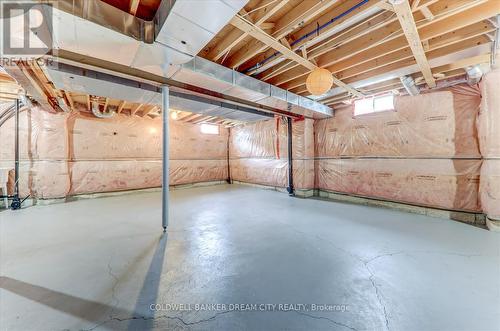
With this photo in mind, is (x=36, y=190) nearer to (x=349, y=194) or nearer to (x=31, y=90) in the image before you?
(x=31, y=90)

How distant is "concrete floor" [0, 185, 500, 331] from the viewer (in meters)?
1.21

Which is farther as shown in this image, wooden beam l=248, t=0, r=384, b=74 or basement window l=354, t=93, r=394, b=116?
basement window l=354, t=93, r=394, b=116

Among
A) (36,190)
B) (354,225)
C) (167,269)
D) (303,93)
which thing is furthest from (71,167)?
(354,225)

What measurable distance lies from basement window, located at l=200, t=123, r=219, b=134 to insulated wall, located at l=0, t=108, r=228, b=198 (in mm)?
177

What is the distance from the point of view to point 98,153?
5.27 metres

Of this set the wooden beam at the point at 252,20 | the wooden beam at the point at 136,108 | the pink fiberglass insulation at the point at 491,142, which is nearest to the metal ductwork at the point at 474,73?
the pink fiberglass insulation at the point at 491,142

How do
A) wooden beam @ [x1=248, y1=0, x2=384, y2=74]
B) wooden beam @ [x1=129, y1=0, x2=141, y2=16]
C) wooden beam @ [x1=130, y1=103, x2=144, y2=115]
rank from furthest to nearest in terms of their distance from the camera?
wooden beam @ [x1=130, y1=103, x2=144, y2=115], wooden beam @ [x1=248, y1=0, x2=384, y2=74], wooden beam @ [x1=129, y1=0, x2=141, y2=16]

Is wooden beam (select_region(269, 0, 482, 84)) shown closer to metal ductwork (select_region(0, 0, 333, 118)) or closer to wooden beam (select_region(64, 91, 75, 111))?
metal ductwork (select_region(0, 0, 333, 118))

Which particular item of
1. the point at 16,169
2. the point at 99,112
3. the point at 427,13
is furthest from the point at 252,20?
the point at 16,169

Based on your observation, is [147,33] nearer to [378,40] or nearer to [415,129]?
[378,40]

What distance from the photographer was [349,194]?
15.1ft

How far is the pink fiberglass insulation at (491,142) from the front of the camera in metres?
2.61

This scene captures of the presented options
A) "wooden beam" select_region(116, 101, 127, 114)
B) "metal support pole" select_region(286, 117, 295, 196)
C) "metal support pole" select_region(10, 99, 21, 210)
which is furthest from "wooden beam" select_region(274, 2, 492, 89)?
"metal support pole" select_region(10, 99, 21, 210)

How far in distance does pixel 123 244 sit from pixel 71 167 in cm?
411
